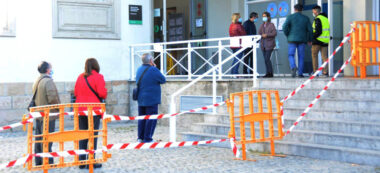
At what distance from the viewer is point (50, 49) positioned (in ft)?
43.5

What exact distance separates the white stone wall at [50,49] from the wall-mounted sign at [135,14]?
10 cm

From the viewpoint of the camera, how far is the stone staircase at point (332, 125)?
7895 mm

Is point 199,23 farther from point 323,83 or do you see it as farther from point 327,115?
point 327,115

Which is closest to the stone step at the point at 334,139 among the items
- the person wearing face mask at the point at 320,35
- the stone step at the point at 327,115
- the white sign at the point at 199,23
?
the stone step at the point at 327,115

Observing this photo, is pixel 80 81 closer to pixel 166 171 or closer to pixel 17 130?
pixel 166 171

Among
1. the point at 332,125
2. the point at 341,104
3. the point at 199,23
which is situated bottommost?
the point at 332,125

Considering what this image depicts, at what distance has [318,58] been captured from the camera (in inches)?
511

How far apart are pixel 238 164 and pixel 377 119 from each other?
2.32 meters

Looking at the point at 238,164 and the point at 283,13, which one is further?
the point at 283,13

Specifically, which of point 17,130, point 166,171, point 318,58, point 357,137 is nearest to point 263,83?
point 318,58

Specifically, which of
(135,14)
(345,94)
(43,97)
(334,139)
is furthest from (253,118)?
(135,14)

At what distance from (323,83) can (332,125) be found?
165cm

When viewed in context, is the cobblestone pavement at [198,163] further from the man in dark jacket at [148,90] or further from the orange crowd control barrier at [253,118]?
the man in dark jacket at [148,90]

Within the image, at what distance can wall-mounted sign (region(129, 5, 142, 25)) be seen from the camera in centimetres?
1446
